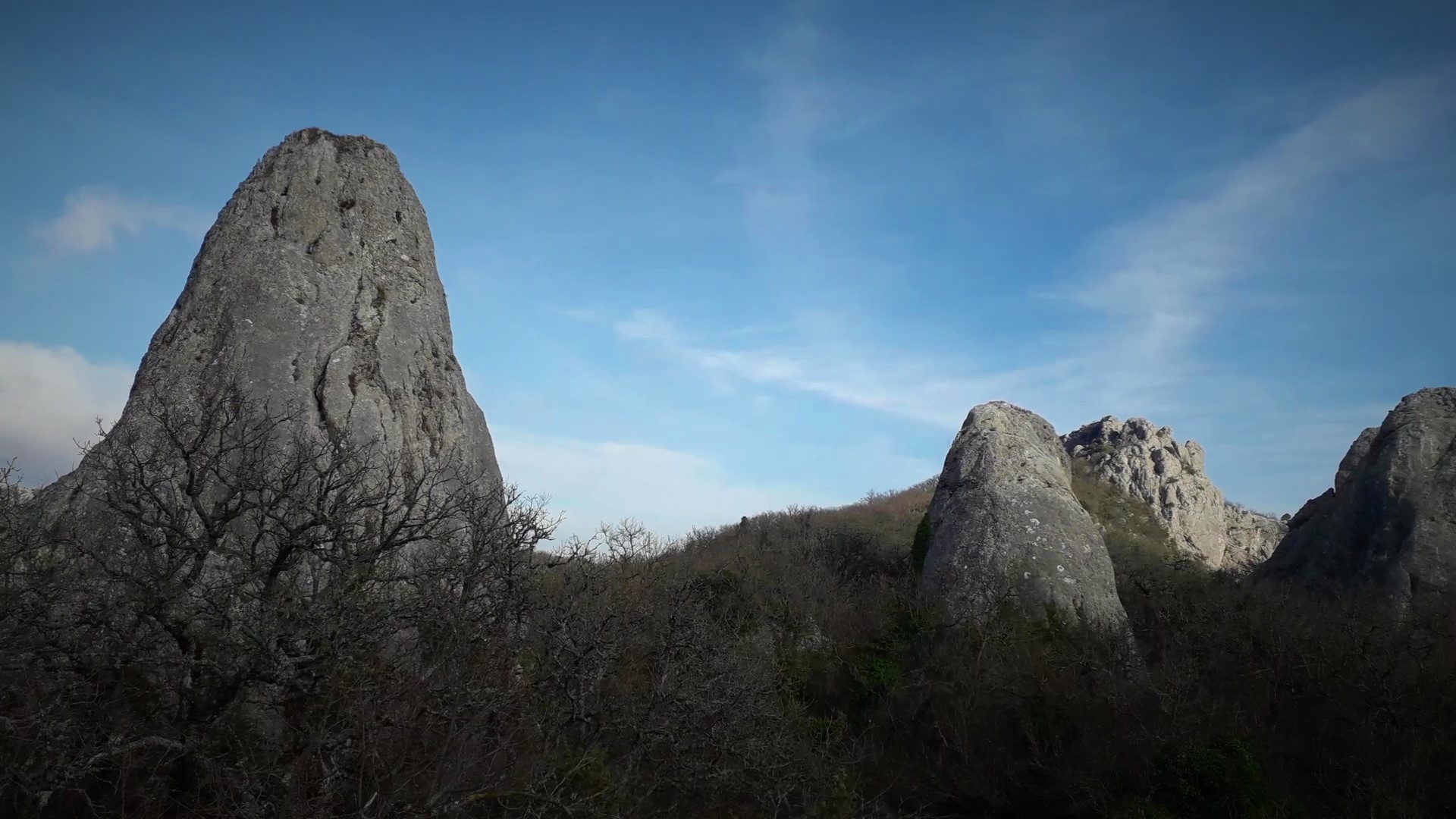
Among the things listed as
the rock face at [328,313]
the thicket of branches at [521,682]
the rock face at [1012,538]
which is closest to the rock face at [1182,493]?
the rock face at [1012,538]

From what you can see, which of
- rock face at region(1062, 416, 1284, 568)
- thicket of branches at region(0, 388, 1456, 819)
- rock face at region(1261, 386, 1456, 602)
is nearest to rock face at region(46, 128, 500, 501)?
thicket of branches at region(0, 388, 1456, 819)

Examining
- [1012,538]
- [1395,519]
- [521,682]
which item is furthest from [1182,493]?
[521,682]

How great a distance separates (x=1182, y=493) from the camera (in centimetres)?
3966

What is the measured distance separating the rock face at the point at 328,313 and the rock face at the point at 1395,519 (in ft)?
67.7

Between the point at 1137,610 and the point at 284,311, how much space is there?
22277 mm

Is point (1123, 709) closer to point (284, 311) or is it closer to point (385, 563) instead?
point (385, 563)

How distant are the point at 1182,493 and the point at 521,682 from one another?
36991mm

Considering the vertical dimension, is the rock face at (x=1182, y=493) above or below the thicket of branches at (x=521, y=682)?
above

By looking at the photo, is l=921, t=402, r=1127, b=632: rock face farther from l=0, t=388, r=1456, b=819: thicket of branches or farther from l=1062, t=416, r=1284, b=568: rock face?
l=1062, t=416, r=1284, b=568: rock face

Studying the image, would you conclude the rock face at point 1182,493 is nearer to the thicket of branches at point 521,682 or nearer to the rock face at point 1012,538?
the rock face at point 1012,538

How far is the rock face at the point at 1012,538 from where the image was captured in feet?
69.3

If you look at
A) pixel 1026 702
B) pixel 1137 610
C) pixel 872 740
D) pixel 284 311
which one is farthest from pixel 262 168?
pixel 1137 610

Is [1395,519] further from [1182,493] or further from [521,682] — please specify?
[521,682]

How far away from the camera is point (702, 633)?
1402 cm
